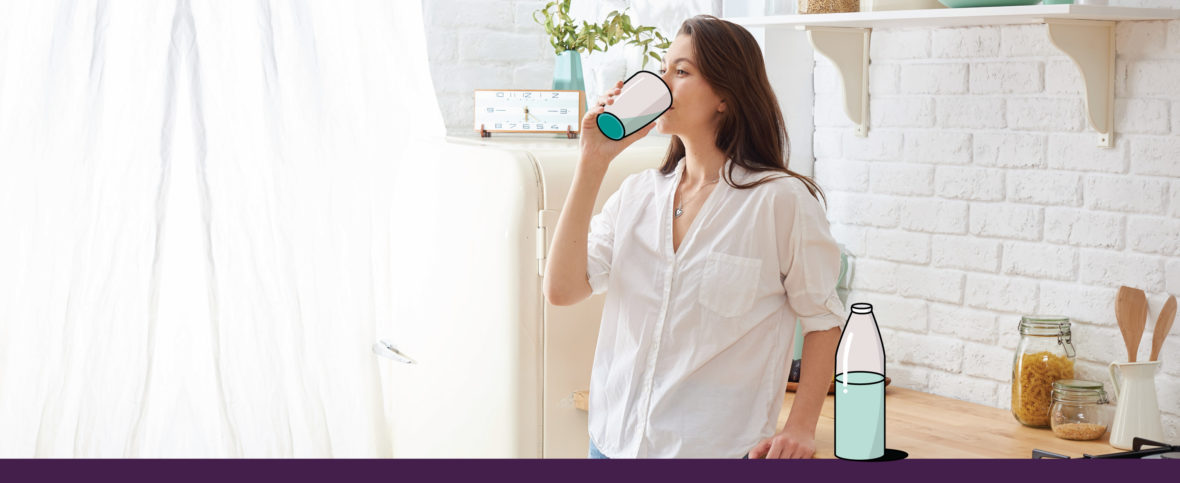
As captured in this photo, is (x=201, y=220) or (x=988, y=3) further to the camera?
(x=201, y=220)

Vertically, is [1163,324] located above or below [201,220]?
below

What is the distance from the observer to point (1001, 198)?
2.14m

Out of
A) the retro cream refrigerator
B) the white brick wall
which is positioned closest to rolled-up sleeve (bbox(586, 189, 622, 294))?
the retro cream refrigerator

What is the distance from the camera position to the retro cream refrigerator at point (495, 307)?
2.02m

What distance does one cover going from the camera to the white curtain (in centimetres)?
198

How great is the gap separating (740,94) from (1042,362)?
944 millimetres

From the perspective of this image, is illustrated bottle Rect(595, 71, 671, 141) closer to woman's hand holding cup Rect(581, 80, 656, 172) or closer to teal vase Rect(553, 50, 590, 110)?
woman's hand holding cup Rect(581, 80, 656, 172)

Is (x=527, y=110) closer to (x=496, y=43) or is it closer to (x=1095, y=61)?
(x=496, y=43)

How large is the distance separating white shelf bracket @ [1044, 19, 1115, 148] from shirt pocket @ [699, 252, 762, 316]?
83 centimetres

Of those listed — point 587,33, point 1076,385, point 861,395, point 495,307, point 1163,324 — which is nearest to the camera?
point 861,395

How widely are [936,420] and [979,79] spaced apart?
2.16ft

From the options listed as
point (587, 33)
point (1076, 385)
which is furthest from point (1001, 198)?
point (587, 33)

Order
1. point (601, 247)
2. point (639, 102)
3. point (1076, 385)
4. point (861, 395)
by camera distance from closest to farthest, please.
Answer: point (861, 395) → point (639, 102) → point (601, 247) → point (1076, 385)

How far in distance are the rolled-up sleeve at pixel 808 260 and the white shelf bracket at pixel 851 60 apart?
96cm
